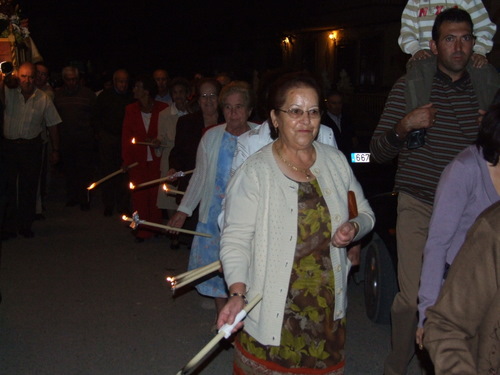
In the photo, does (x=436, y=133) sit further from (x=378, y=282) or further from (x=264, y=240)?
(x=378, y=282)

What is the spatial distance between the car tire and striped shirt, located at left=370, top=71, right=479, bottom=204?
6.24 feet

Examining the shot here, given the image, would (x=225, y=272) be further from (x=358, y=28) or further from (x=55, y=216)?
(x=358, y=28)

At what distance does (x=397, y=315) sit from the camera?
457 centimetres

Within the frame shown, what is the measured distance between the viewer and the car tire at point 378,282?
624 centimetres

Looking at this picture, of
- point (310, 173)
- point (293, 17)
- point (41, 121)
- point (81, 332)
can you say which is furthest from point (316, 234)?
point (293, 17)

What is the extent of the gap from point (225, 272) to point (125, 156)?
21.6 ft

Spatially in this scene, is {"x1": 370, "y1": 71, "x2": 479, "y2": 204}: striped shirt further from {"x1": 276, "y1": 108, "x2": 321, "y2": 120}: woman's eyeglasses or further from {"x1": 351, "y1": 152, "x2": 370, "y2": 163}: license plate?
{"x1": 351, "y1": 152, "x2": 370, "y2": 163}: license plate

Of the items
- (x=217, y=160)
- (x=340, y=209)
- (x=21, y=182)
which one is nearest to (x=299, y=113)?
(x=340, y=209)

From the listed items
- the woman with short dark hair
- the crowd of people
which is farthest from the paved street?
the woman with short dark hair

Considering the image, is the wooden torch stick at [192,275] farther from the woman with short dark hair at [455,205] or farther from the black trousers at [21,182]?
the black trousers at [21,182]

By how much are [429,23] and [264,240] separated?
2.31 meters

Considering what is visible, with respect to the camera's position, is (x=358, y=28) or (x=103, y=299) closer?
(x=103, y=299)

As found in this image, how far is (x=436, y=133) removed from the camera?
4.32 m

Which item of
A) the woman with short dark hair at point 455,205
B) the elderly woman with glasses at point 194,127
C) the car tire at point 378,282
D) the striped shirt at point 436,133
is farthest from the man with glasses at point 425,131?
the elderly woman with glasses at point 194,127
